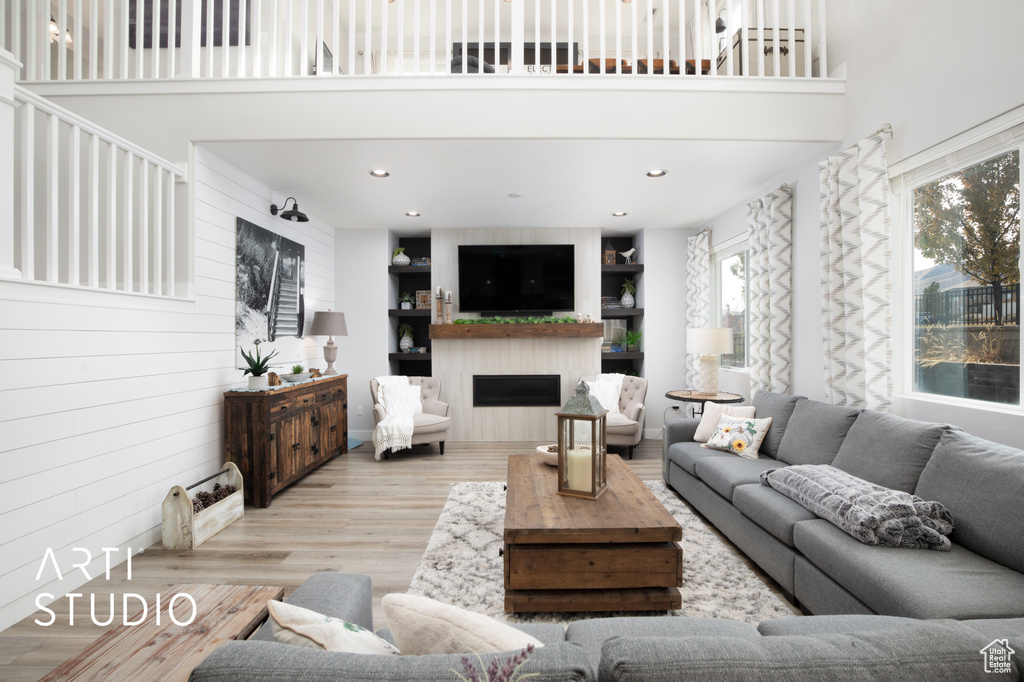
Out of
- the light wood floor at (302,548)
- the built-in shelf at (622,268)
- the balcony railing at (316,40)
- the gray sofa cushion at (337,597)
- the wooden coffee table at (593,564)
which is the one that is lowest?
the light wood floor at (302,548)

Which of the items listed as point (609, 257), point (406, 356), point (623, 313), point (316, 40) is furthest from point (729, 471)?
point (316, 40)

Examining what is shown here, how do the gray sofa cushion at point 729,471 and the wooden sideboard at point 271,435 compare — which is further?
the wooden sideboard at point 271,435

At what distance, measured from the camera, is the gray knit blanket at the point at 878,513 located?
184cm

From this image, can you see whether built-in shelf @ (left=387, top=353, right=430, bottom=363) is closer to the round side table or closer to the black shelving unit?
the black shelving unit

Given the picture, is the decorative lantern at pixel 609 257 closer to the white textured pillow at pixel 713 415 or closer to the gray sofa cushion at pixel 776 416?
the white textured pillow at pixel 713 415

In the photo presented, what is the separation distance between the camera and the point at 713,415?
373cm

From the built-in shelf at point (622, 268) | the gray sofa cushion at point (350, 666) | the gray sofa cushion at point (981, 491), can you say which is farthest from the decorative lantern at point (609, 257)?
the gray sofa cushion at point (350, 666)

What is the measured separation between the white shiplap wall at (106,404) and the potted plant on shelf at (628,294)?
14.1ft

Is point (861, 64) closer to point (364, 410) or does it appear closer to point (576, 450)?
point (576, 450)

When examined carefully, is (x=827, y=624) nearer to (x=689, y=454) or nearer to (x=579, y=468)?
(x=579, y=468)

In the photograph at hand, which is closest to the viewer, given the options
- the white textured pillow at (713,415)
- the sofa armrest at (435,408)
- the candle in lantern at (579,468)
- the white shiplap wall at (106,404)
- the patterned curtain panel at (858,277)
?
the white shiplap wall at (106,404)

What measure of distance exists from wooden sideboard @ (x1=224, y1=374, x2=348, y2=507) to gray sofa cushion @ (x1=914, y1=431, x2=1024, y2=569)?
12.6 ft

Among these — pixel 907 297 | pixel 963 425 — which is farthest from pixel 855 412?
pixel 907 297

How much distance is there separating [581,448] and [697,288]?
12.2ft
